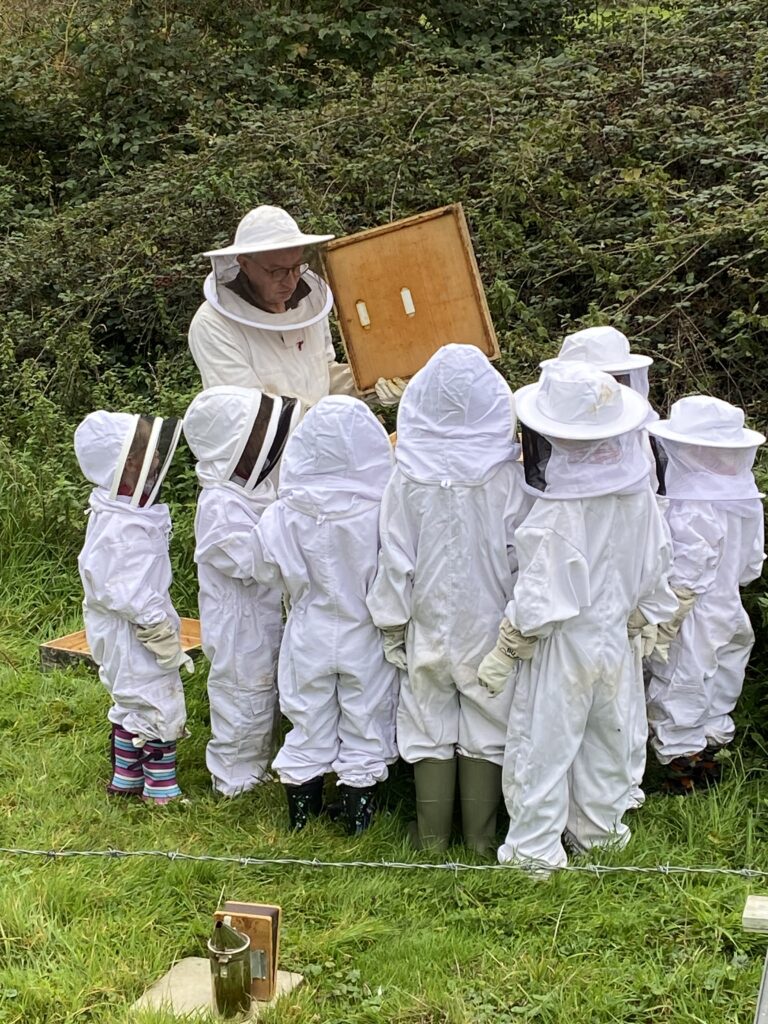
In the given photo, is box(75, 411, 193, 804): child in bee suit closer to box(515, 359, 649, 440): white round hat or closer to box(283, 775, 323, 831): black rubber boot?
box(283, 775, 323, 831): black rubber boot

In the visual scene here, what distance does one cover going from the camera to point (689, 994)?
10.5ft

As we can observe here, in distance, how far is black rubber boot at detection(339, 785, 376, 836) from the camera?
13.4ft

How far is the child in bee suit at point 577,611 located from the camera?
3551mm

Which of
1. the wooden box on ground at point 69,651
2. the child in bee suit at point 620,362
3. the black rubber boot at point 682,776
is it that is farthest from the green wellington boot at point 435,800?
the wooden box on ground at point 69,651

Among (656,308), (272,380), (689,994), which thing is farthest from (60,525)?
(689,994)

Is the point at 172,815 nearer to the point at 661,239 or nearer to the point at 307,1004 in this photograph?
the point at 307,1004

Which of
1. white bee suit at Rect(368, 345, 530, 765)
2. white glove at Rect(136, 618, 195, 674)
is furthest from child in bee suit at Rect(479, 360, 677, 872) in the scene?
white glove at Rect(136, 618, 195, 674)

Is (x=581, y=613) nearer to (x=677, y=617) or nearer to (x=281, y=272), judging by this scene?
(x=677, y=617)

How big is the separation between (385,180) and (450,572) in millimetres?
4615

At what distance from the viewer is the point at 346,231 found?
761cm

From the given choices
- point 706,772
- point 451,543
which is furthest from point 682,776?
point 451,543

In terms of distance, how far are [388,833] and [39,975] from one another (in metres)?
1.31

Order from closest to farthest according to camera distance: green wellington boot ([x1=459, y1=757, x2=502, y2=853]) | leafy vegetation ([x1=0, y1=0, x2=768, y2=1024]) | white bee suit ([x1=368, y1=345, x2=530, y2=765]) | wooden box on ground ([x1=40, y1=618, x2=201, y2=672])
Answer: leafy vegetation ([x1=0, y1=0, x2=768, y2=1024]) < white bee suit ([x1=368, y1=345, x2=530, y2=765]) < green wellington boot ([x1=459, y1=757, x2=502, y2=853]) < wooden box on ground ([x1=40, y1=618, x2=201, y2=672])

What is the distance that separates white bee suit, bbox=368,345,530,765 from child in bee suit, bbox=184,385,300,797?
0.56 m
